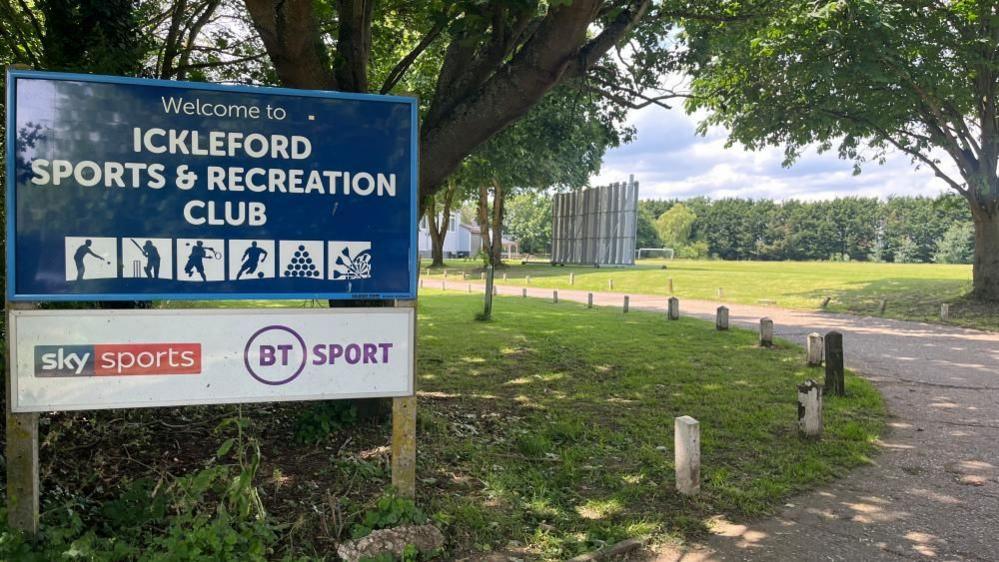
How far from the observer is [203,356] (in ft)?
11.7

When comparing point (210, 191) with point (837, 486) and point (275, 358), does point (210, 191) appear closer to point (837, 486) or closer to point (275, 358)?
point (275, 358)

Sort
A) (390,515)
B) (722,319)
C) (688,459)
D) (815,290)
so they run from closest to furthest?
1. (390,515)
2. (688,459)
3. (722,319)
4. (815,290)

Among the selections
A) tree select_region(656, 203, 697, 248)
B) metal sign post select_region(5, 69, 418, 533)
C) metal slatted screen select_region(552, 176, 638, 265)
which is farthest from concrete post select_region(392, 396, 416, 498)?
tree select_region(656, 203, 697, 248)

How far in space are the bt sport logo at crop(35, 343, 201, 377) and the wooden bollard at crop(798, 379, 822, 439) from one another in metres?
5.20

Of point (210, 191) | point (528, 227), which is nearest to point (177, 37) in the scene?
point (210, 191)

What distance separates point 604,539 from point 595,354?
6.80 meters

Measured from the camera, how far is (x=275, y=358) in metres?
3.70

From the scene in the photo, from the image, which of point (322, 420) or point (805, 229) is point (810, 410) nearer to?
point (322, 420)

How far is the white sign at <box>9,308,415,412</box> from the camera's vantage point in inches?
131

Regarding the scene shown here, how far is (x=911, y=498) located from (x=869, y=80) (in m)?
12.7

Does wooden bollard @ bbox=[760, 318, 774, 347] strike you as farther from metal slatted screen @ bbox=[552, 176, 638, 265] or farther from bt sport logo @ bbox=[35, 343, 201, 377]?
metal slatted screen @ bbox=[552, 176, 638, 265]

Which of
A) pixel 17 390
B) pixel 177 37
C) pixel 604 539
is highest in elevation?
pixel 177 37

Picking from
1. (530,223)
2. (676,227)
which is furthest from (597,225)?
(530,223)

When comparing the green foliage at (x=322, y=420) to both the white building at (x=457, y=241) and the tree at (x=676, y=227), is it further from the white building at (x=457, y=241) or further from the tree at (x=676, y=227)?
the tree at (x=676, y=227)
